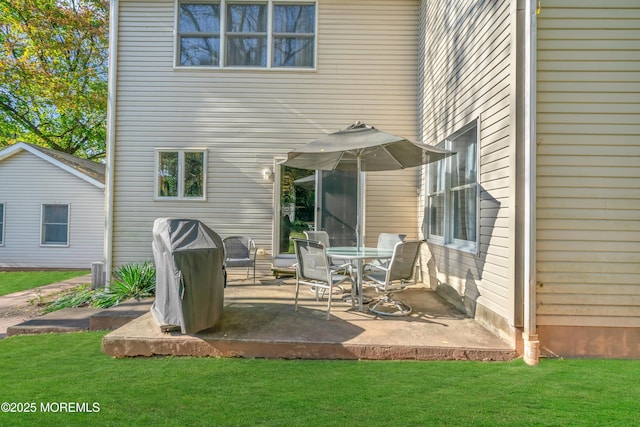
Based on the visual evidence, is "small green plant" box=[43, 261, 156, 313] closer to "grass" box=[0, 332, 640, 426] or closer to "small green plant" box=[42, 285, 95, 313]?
"small green plant" box=[42, 285, 95, 313]

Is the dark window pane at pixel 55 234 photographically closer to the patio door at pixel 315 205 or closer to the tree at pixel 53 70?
the tree at pixel 53 70

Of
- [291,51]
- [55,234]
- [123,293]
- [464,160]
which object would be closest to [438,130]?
[464,160]

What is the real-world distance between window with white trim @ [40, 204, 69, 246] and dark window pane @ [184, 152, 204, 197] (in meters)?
6.76

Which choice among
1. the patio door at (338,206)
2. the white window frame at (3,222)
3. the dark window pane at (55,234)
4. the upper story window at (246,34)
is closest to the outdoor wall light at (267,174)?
the patio door at (338,206)

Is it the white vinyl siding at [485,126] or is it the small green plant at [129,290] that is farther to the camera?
the small green plant at [129,290]

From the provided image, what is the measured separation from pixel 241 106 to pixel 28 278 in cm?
761

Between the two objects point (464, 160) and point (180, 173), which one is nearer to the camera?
point (464, 160)

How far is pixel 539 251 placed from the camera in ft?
9.98

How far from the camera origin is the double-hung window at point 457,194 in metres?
4.08

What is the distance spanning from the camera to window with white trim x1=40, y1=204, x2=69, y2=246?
35.2 feet

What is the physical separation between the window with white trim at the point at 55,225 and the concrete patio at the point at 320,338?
918 centimetres

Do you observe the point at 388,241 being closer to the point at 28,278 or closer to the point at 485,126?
the point at 485,126

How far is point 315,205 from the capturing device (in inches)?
264

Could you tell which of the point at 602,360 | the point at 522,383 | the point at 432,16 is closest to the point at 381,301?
the point at 522,383
